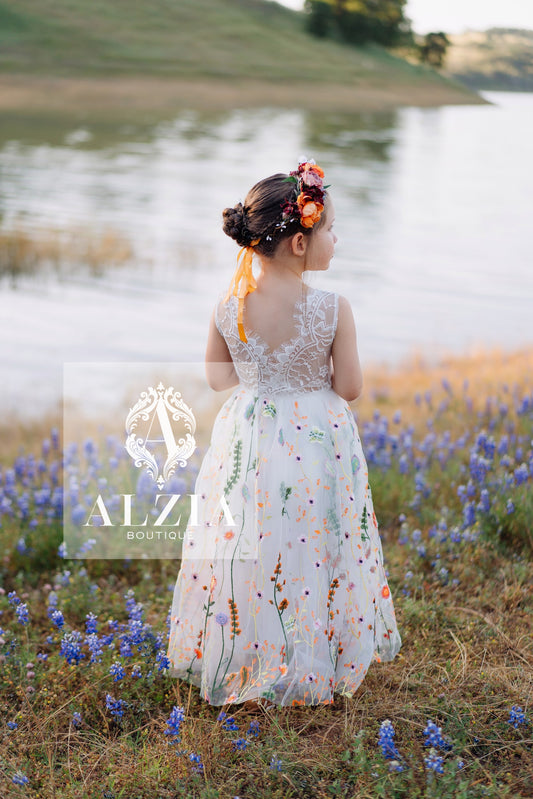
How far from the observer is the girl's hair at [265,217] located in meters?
2.36

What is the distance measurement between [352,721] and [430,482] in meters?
2.00

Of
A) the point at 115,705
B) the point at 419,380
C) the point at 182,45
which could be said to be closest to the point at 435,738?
the point at 115,705

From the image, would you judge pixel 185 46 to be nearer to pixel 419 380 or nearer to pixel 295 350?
pixel 419 380

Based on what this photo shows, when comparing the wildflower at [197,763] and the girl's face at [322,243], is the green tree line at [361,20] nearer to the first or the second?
the girl's face at [322,243]

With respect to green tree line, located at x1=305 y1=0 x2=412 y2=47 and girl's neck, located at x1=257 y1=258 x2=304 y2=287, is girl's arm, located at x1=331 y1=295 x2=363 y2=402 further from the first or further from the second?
green tree line, located at x1=305 y1=0 x2=412 y2=47

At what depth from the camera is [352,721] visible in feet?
7.98

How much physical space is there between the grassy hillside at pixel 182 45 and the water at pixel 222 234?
4879mm

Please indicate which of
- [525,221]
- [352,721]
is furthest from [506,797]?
[525,221]

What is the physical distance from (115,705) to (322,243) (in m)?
1.69

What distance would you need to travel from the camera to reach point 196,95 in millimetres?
45781

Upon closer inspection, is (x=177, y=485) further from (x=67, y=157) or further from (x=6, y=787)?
(x=67, y=157)

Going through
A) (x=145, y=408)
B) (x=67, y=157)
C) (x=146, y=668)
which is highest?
(x=145, y=408)

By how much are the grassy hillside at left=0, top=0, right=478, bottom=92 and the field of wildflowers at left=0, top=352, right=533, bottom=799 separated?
38.2 metres

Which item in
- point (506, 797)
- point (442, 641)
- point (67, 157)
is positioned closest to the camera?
point (506, 797)
